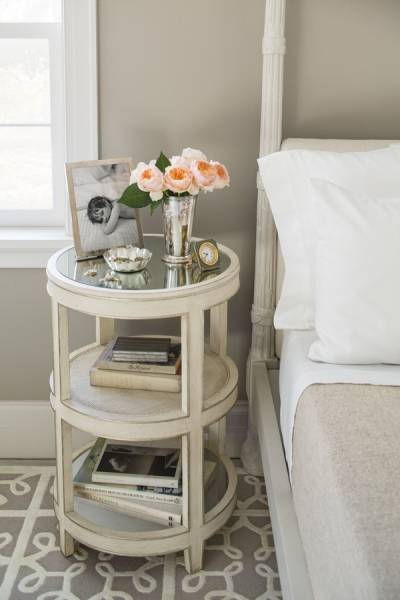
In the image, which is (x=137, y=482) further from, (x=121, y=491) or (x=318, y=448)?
(x=318, y=448)

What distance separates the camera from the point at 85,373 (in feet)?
6.60

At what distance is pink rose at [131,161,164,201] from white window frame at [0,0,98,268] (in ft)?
1.44

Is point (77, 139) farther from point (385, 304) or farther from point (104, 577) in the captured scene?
point (104, 577)

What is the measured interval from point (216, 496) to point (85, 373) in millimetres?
537

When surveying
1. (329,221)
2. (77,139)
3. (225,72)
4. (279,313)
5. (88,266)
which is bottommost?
(279,313)

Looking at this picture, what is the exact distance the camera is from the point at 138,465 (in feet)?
6.68

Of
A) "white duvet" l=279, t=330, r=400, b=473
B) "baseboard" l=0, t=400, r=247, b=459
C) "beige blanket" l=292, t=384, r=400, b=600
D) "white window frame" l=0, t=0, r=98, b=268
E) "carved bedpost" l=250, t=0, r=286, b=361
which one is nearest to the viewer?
"beige blanket" l=292, t=384, r=400, b=600

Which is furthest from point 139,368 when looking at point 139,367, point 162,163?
point 162,163

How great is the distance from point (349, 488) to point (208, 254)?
837 millimetres

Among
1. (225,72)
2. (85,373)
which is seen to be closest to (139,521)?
(85,373)

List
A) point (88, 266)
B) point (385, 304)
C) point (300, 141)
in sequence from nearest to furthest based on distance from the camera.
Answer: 1. point (385, 304)
2. point (88, 266)
3. point (300, 141)

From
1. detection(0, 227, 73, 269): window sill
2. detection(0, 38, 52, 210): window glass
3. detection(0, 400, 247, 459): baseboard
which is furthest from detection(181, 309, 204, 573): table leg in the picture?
detection(0, 38, 52, 210): window glass

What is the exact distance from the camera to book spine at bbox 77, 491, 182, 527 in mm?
1906

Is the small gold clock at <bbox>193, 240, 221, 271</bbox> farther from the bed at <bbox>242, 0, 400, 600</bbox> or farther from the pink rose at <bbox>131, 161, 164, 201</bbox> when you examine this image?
the bed at <bbox>242, 0, 400, 600</bbox>
